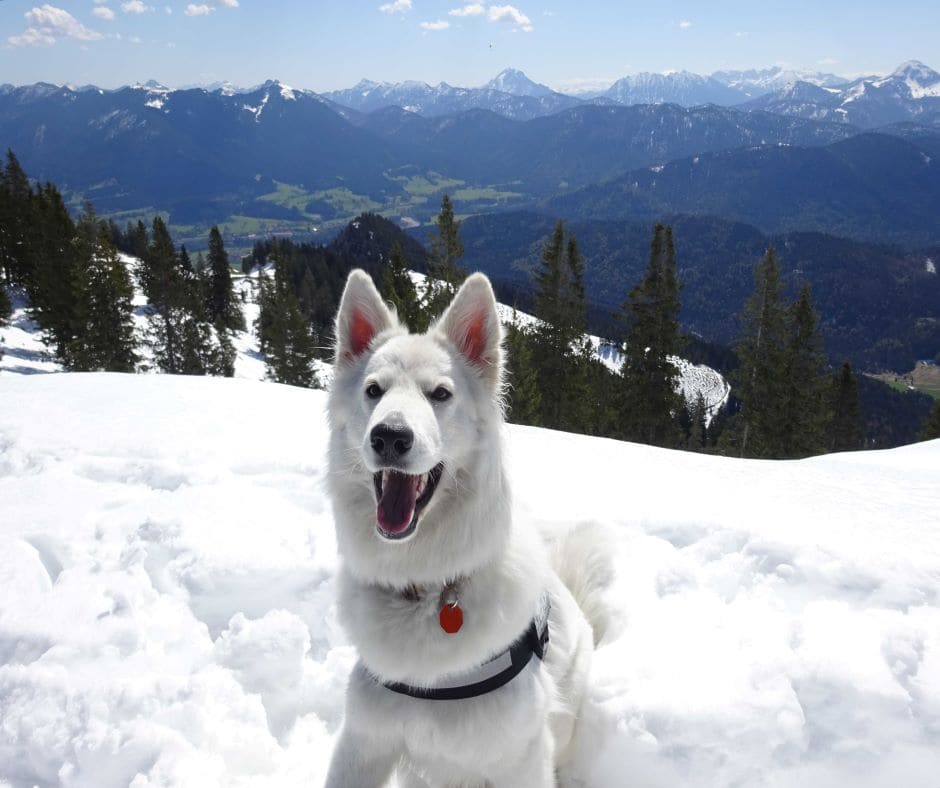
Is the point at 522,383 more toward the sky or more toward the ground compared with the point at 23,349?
more toward the sky

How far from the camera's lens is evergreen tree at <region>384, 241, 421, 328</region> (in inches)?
1191

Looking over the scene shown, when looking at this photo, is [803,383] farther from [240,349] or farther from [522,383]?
[240,349]

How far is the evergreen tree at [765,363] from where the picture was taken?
32250mm

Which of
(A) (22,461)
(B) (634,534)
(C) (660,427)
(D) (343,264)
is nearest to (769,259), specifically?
(C) (660,427)

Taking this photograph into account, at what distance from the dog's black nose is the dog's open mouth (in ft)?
0.63

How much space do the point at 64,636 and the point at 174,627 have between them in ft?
2.47

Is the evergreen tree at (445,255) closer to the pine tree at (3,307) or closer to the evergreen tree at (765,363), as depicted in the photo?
the evergreen tree at (765,363)

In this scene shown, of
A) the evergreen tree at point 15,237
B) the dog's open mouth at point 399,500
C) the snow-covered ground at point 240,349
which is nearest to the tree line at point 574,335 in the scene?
the snow-covered ground at point 240,349

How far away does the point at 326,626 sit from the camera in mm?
4934

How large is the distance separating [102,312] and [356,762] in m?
40.0

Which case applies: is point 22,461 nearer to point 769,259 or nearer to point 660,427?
point 660,427

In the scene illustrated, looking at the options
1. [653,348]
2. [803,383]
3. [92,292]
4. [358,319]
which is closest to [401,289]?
[653,348]

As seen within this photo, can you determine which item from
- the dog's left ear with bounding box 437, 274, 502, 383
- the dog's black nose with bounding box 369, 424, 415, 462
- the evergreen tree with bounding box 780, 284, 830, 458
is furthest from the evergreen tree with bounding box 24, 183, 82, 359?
the evergreen tree with bounding box 780, 284, 830, 458

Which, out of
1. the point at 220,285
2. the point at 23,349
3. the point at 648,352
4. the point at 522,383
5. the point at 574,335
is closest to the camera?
the point at 522,383
